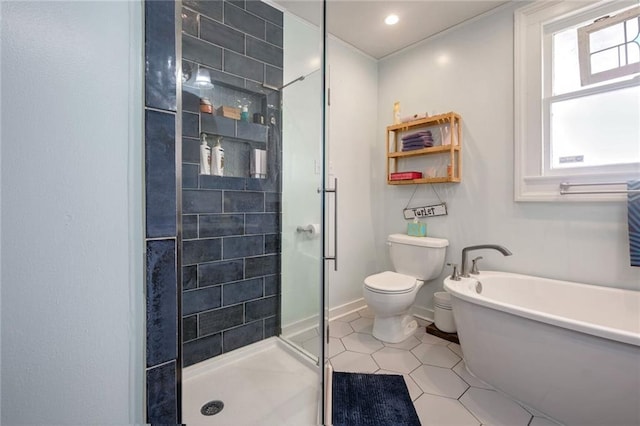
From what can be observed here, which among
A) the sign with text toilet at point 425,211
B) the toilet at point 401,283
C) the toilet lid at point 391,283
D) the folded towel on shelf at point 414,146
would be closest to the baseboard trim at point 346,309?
the toilet at point 401,283

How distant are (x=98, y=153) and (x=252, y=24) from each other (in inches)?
72.8

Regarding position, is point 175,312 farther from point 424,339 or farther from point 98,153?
point 424,339

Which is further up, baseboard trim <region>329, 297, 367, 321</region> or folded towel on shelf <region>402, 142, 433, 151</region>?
folded towel on shelf <region>402, 142, 433, 151</region>

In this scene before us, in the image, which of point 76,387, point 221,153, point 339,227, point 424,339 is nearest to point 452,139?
point 339,227

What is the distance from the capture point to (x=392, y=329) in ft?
6.81

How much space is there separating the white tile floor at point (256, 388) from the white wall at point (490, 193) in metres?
1.40

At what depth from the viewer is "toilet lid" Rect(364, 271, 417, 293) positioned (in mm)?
1960

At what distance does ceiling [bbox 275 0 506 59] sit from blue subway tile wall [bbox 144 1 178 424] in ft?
5.12

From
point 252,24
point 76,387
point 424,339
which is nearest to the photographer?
point 76,387

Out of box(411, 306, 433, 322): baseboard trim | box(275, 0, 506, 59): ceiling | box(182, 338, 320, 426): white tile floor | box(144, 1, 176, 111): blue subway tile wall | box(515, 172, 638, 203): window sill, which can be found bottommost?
box(182, 338, 320, 426): white tile floor

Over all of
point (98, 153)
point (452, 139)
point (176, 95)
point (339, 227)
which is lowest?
point (339, 227)

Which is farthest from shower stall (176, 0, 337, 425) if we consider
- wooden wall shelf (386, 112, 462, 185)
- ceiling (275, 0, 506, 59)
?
wooden wall shelf (386, 112, 462, 185)

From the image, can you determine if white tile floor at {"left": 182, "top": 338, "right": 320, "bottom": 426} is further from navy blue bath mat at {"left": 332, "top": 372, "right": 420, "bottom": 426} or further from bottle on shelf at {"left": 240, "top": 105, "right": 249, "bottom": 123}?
bottle on shelf at {"left": 240, "top": 105, "right": 249, "bottom": 123}

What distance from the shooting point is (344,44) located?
99.5 inches
